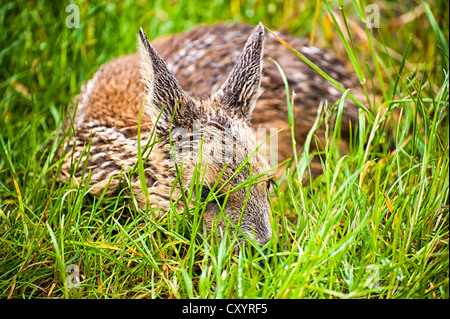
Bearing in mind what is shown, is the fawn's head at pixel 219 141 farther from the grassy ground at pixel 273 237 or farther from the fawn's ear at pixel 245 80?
the grassy ground at pixel 273 237

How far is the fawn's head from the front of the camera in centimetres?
255

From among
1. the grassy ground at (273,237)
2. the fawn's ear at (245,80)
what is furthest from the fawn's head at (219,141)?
the grassy ground at (273,237)

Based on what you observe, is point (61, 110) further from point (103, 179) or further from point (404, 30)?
point (404, 30)

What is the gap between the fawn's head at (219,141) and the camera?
100 inches

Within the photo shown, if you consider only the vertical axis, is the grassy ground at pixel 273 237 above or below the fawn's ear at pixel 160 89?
below

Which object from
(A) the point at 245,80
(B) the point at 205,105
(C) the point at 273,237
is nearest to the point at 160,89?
(B) the point at 205,105

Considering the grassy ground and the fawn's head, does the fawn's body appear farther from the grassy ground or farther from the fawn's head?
the grassy ground

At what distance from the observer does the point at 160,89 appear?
2.64 meters

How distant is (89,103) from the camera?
3.46 metres

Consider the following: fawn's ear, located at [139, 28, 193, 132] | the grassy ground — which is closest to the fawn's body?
fawn's ear, located at [139, 28, 193, 132]

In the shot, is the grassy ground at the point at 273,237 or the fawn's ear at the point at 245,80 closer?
the grassy ground at the point at 273,237

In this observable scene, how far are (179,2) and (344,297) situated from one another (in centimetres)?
368

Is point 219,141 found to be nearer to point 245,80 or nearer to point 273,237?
point 245,80
